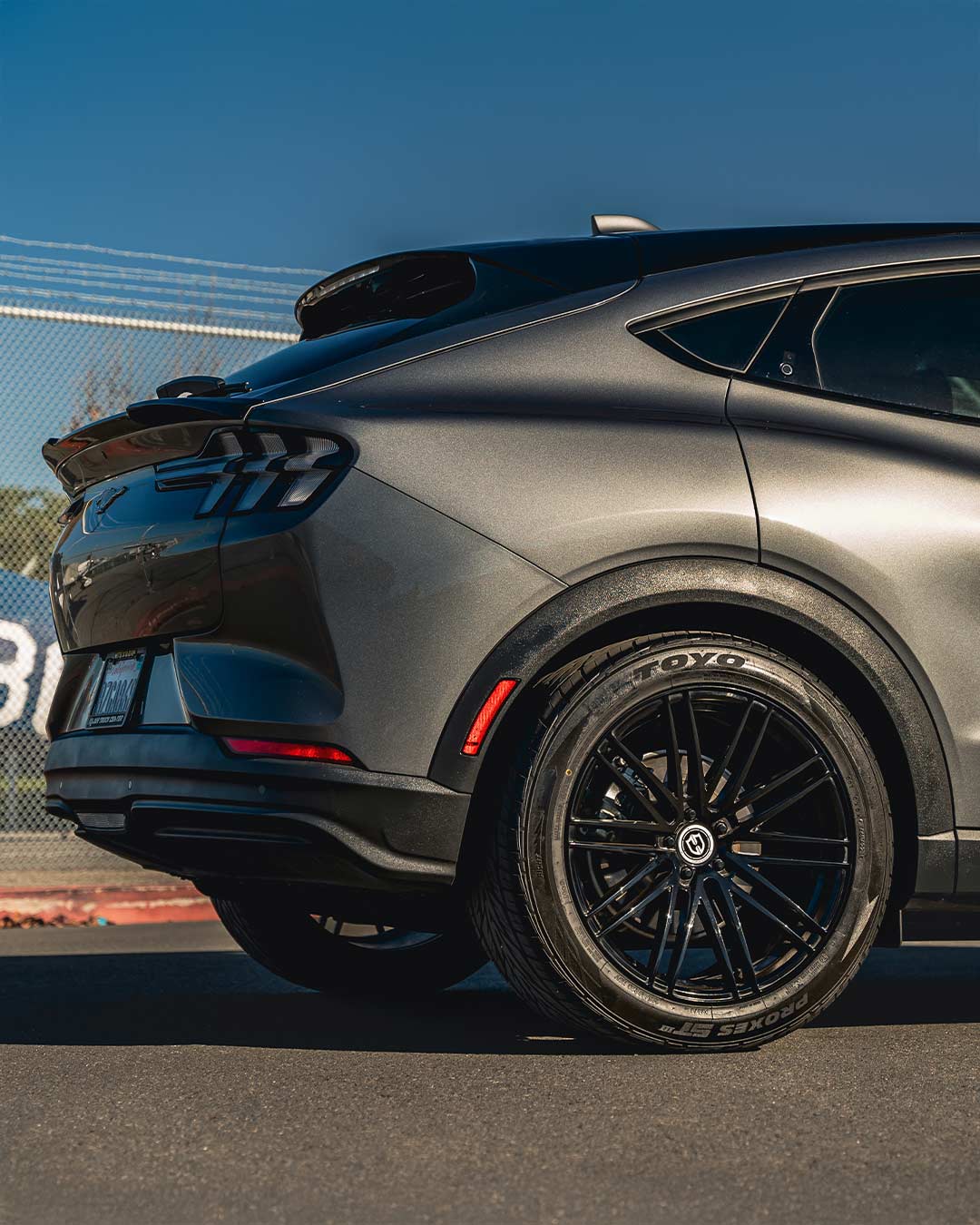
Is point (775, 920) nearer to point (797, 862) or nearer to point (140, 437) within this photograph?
point (797, 862)

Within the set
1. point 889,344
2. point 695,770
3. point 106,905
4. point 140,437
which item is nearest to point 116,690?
point 140,437

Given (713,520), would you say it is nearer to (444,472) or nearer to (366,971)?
(444,472)

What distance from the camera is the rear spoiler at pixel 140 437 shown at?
3240 mm

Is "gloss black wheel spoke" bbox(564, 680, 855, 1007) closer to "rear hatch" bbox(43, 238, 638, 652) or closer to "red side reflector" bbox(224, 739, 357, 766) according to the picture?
"red side reflector" bbox(224, 739, 357, 766)

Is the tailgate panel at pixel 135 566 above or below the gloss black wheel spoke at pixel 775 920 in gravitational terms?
above

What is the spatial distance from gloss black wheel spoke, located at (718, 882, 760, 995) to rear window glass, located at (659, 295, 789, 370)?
115 cm

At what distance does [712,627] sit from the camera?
3324 millimetres

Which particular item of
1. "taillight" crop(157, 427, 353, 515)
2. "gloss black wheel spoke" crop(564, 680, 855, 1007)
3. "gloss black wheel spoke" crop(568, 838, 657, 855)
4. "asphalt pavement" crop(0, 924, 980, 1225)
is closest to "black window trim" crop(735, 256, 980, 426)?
"gloss black wheel spoke" crop(564, 680, 855, 1007)

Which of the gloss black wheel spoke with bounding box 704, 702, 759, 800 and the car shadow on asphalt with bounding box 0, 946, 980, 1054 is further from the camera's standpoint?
the car shadow on asphalt with bounding box 0, 946, 980, 1054

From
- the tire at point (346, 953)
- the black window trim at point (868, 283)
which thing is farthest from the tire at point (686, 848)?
the tire at point (346, 953)

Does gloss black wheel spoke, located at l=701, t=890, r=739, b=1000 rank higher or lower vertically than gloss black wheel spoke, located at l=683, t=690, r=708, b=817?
lower

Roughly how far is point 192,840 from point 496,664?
2.38ft

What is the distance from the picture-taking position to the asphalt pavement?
2291mm

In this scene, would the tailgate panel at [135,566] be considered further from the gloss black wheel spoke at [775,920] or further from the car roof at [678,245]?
the gloss black wheel spoke at [775,920]
